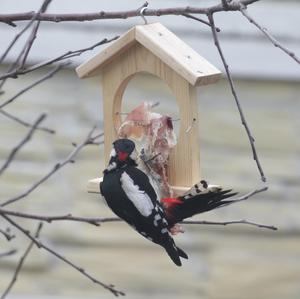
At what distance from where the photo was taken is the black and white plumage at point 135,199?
187cm

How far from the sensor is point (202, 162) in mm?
4055

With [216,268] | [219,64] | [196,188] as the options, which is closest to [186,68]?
[196,188]

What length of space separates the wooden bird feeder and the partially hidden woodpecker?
0.15 metres

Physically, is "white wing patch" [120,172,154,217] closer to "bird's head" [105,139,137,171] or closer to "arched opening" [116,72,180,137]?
"bird's head" [105,139,137,171]

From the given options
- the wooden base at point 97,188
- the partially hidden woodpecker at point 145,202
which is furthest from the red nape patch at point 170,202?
the wooden base at point 97,188

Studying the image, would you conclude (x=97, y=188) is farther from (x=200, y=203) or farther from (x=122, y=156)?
(x=200, y=203)

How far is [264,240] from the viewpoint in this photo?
420cm

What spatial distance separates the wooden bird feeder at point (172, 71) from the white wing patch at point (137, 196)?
0.56ft

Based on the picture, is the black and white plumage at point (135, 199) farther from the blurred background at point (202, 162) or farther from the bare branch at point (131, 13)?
the blurred background at point (202, 162)

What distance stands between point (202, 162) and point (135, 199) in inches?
86.0

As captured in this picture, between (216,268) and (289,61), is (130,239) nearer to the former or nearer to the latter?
(216,268)

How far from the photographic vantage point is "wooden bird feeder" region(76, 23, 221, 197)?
6.61ft

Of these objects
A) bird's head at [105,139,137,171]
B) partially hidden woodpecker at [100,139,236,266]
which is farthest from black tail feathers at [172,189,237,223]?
bird's head at [105,139,137,171]

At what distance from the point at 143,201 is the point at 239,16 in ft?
7.08
